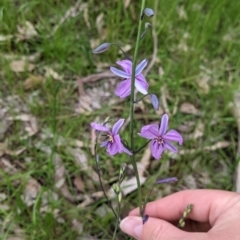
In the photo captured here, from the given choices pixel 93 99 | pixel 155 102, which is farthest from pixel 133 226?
pixel 93 99

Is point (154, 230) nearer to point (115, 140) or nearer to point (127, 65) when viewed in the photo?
point (115, 140)

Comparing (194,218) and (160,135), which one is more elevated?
(160,135)

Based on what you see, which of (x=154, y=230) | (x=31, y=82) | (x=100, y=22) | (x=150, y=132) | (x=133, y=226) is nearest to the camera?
(x=150, y=132)

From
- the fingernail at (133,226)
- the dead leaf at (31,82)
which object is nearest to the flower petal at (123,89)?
the fingernail at (133,226)

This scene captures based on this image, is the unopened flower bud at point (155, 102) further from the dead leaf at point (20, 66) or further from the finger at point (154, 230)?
the dead leaf at point (20, 66)

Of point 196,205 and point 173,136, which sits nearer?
point 173,136

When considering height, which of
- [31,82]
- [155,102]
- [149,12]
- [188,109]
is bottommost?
[188,109]

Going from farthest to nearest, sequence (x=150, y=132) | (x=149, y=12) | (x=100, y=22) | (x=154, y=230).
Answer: (x=100, y=22)
(x=154, y=230)
(x=150, y=132)
(x=149, y=12)

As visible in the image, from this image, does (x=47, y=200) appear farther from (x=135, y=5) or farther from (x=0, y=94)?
(x=135, y=5)
